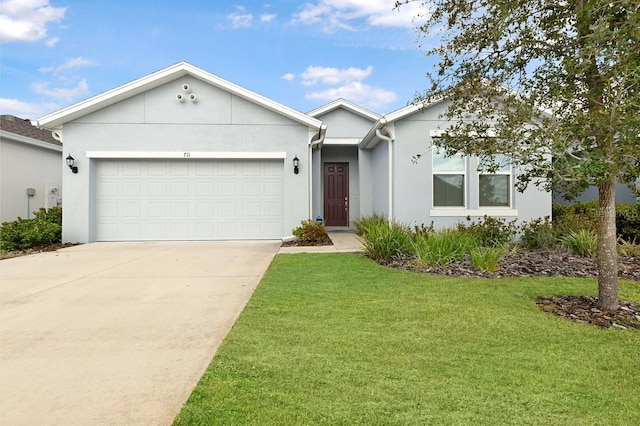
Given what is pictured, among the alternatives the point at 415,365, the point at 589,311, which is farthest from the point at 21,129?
the point at 589,311

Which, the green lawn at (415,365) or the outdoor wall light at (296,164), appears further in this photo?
the outdoor wall light at (296,164)

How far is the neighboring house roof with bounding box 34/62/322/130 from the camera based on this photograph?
11.5 meters

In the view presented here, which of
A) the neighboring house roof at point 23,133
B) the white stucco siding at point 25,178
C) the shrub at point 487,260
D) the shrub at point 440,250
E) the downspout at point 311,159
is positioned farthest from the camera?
the neighboring house roof at point 23,133

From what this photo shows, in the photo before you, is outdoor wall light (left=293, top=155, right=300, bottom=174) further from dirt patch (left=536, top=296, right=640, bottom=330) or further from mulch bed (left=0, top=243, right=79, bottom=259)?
dirt patch (left=536, top=296, right=640, bottom=330)

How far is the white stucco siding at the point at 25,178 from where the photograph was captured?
1441 cm

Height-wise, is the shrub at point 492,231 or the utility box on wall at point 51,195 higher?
the utility box on wall at point 51,195

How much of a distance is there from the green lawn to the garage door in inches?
280

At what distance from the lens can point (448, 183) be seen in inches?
442

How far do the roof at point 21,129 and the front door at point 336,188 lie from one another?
445 inches

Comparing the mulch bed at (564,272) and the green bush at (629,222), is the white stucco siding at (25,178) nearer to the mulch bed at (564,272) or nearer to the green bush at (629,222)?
the mulch bed at (564,272)

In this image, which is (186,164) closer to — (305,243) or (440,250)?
(305,243)

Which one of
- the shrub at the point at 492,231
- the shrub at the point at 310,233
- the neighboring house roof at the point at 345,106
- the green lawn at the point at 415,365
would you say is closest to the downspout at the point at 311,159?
the shrub at the point at 310,233

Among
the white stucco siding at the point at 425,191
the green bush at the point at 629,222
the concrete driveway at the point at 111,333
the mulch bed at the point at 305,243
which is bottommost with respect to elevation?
the concrete driveway at the point at 111,333

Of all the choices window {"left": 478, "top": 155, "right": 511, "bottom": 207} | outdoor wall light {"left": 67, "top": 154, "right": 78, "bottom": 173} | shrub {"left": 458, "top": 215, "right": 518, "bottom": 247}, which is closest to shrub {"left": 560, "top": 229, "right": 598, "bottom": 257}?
shrub {"left": 458, "top": 215, "right": 518, "bottom": 247}
